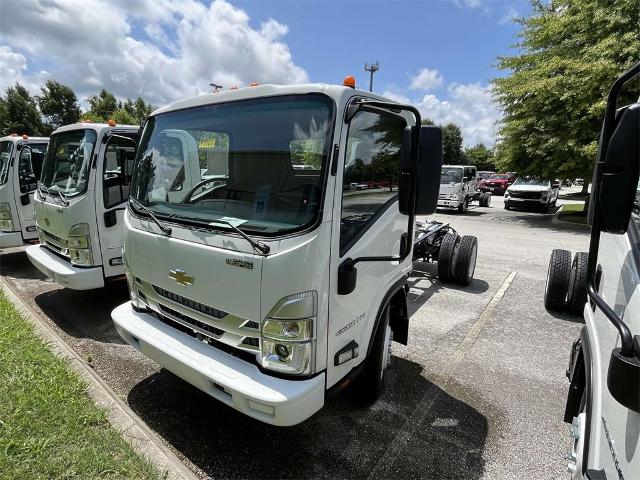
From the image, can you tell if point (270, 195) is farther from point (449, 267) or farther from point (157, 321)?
point (449, 267)

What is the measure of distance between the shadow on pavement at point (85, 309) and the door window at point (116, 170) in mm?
1086

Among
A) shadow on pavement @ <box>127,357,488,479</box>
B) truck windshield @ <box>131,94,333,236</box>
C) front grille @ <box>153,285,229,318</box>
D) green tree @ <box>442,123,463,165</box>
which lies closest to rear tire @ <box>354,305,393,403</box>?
shadow on pavement @ <box>127,357,488,479</box>

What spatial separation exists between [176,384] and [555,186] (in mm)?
21525

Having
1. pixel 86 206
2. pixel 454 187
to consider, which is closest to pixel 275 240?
pixel 86 206

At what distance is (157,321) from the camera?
2.86 meters

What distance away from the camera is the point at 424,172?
2.40m

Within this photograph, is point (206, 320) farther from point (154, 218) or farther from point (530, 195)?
point (530, 195)

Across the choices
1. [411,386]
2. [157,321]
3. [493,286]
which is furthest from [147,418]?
[493,286]

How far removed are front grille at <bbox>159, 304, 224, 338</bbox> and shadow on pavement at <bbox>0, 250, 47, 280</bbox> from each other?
4.71 m

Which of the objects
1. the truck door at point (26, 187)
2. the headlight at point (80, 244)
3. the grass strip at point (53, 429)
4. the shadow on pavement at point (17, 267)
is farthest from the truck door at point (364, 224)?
the truck door at point (26, 187)

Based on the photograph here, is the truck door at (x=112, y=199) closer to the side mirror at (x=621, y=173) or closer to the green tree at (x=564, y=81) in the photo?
the side mirror at (x=621, y=173)

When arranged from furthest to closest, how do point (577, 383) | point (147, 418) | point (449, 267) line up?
1. point (449, 267)
2. point (147, 418)
3. point (577, 383)

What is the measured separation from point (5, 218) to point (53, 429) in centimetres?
513

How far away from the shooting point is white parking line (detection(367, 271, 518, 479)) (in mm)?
2449
